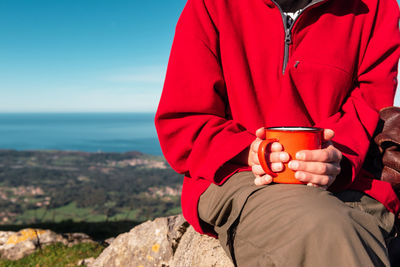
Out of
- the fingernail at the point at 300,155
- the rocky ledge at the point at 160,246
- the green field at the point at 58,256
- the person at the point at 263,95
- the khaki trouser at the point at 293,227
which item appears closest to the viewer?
the khaki trouser at the point at 293,227

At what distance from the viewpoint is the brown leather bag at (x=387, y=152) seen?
2447 mm

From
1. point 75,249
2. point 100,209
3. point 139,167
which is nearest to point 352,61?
point 75,249

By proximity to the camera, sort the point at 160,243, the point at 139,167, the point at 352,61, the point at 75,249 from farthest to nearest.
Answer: the point at 139,167
the point at 75,249
the point at 160,243
the point at 352,61

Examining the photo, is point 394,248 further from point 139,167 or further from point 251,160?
point 139,167

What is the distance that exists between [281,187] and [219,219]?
506 mm

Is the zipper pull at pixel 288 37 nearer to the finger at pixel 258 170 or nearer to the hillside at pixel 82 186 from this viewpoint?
the finger at pixel 258 170

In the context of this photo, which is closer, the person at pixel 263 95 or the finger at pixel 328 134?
the finger at pixel 328 134

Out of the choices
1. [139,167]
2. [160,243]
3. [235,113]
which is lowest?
[139,167]

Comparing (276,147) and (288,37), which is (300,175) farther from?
(288,37)

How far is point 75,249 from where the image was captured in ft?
27.1

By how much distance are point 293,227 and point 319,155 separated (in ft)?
1.55

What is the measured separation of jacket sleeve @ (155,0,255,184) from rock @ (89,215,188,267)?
86.1 inches

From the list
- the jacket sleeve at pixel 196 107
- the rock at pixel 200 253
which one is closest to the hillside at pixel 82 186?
the rock at pixel 200 253

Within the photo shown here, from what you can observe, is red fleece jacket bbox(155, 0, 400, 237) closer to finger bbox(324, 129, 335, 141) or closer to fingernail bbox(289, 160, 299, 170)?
finger bbox(324, 129, 335, 141)
